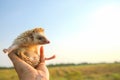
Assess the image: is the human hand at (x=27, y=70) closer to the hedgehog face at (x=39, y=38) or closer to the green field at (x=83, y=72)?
the hedgehog face at (x=39, y=38)

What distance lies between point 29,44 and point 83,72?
40.0 meters

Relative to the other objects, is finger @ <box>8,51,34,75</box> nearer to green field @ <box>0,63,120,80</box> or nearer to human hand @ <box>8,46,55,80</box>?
human hand @ <box>8,46,55,80</box>

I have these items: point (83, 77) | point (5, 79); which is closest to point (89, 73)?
point (83, 77)

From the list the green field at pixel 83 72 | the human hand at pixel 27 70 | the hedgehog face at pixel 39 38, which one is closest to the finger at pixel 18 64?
the human hand at pixel 27 70

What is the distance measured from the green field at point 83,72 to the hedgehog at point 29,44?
32.4 metres

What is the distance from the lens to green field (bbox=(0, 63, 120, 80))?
37062 mm

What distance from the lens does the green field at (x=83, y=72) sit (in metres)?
37.1

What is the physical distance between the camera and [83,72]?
42125 millimetres

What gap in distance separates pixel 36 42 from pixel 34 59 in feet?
0.40

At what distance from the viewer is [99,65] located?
45188 millimetres

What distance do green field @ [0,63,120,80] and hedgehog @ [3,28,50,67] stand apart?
106 feet

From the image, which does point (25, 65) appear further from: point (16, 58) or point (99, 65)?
point (99, 65)

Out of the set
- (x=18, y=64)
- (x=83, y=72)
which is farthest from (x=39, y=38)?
(x=83, y=72)

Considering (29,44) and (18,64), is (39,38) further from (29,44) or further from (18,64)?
(18,64)
